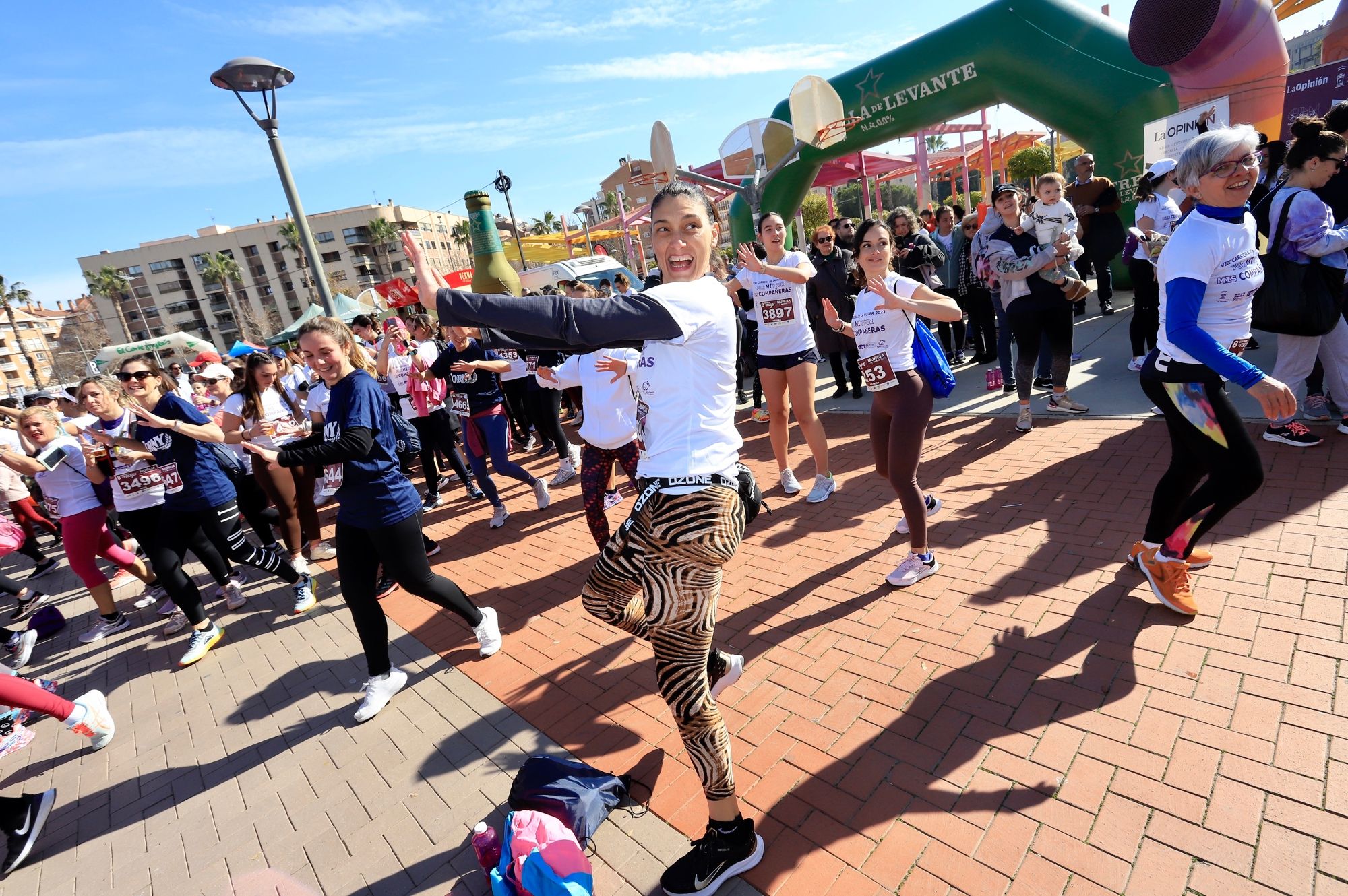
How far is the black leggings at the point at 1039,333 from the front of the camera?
5.73 metres

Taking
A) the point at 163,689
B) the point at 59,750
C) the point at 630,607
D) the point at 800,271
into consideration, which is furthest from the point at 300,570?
the point at 800,271

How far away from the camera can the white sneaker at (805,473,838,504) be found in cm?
521

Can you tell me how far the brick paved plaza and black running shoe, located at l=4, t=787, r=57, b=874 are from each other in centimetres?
6

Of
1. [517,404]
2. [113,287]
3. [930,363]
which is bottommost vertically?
[517,404]

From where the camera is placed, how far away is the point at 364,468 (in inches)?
132

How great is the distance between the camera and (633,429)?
13.8 ft

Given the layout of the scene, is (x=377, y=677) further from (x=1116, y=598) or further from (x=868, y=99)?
(x=868, y=99)

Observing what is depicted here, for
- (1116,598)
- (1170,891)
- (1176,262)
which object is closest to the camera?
(1170,891)

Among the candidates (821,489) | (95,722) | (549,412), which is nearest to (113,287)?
(549,412)

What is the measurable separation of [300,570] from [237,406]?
1.49 m

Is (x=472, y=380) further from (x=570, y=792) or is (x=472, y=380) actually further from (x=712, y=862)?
(x=712, y=862)

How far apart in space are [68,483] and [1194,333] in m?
7.16


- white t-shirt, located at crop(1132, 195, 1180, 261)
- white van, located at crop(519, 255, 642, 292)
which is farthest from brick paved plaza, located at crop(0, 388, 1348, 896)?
white van, located at crop(519, 255, 642, 292)

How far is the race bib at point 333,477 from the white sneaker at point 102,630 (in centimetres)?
383
